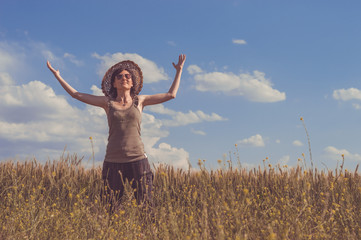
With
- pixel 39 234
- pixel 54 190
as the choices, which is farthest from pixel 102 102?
pixel 54 190

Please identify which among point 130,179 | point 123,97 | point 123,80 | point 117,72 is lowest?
point 130,179

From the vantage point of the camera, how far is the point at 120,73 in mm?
6199

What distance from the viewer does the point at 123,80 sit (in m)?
6.09

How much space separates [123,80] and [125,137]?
3.39ft

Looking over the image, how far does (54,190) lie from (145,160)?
Result: 311 cm

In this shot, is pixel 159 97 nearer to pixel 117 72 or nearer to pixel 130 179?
pixel 117 72

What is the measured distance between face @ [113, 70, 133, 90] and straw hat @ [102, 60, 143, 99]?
5.4 inches

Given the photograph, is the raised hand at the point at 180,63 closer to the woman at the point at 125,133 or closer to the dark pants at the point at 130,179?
the woman at the point at 125,133

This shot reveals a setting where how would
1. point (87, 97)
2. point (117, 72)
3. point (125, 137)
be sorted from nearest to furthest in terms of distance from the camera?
point (125, 137) < point (87, 97) < point (117, 72)

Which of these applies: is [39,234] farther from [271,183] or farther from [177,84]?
[271,183]

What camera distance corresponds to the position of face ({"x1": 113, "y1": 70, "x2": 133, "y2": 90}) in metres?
6.07

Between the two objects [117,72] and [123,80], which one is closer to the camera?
[123,80]

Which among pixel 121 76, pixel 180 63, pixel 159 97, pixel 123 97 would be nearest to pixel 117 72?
pixel 121 76

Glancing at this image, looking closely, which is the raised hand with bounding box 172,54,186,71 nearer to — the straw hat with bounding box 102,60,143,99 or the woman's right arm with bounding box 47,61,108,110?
the straw hat with bounding box 102,60,143,99
